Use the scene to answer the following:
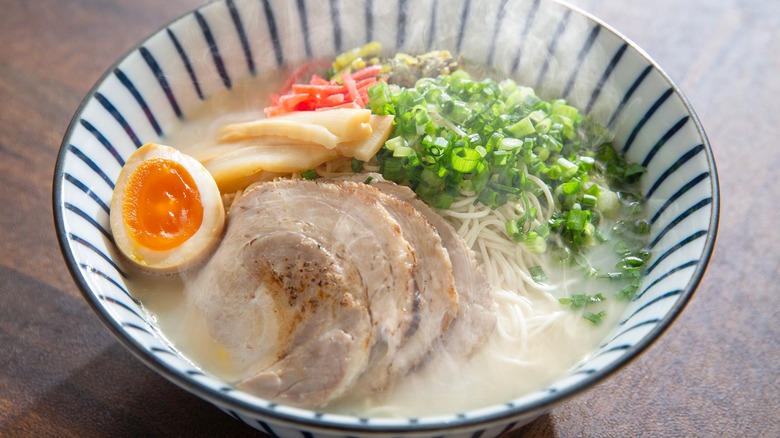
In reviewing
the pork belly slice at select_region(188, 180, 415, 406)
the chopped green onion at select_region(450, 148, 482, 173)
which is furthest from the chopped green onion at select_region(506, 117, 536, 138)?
the pork belly slice at select_region(188, 180, 415, 406)

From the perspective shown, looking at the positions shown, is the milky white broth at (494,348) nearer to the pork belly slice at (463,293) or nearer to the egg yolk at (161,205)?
the pork belly slice at (463,293)

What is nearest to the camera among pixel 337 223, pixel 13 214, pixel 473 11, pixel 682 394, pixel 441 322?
pixel 441 322

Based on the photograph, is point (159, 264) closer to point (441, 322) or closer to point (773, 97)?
point (441, 322)

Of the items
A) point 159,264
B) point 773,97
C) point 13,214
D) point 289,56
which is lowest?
point 13,214

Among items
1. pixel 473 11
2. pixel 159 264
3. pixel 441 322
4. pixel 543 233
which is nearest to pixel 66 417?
pixel 159 264

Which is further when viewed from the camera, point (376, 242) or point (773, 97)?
point (773, 97)

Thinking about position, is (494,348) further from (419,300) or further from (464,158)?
(464,158)
